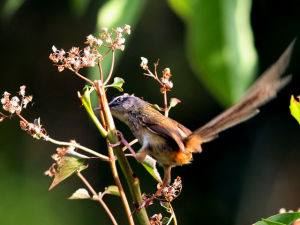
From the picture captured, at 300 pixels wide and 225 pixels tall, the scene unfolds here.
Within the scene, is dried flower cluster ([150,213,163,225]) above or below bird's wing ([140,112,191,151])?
below

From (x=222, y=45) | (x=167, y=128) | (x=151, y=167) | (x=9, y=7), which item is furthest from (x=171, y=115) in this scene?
(x=151, y=167)

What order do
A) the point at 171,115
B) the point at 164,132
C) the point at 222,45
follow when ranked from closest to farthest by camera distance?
the point at 164,132, the point at 222,45, the point at 171,115

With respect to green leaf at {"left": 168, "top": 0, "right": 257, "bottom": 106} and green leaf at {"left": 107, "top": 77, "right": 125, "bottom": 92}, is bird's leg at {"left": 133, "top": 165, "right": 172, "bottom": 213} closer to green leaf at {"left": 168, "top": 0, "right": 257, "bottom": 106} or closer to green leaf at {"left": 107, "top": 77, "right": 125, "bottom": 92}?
green leaf at {"left": 107, "top": 77, "right": 125, "bottom": 92}

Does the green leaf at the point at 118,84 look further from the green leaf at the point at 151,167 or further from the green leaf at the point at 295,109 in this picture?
the green leaf at the point at 295,109

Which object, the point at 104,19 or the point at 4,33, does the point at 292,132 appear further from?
the point at 104,19

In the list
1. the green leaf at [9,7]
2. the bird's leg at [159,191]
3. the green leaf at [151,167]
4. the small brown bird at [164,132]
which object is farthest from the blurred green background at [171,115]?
the green leaf at [151,167]

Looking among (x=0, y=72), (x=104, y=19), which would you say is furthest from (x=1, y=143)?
(x=104, y=19)

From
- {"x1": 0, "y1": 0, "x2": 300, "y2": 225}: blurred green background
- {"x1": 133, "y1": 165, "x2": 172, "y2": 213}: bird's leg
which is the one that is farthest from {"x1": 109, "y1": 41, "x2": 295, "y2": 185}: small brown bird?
{"x1": 0, "y1": 0, "x2": 300, "y2": 225}: blurred green background

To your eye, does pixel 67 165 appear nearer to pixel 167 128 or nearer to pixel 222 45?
pixel 167 128
